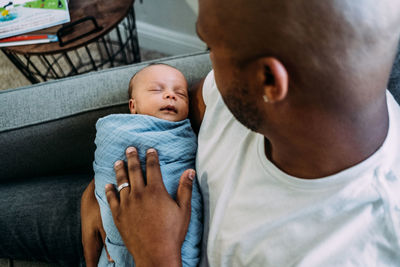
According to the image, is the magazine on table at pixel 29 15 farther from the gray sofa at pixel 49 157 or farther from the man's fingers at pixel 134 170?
the man's fingers at pixel 134 170

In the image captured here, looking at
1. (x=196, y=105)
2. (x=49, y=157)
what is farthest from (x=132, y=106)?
(x=49, y=157)

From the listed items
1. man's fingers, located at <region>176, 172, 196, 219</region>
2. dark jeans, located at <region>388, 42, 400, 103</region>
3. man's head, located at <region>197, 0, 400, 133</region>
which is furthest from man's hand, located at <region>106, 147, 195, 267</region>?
dark jeans, located at <region>388, 42, 400, 103</region>

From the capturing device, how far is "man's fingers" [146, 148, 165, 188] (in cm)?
68

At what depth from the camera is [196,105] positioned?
34.8 inches

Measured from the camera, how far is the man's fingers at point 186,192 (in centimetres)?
65

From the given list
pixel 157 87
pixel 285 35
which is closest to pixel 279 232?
pixel 285 35

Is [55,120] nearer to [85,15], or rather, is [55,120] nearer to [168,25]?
[85,15]

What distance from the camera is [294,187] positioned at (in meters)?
0.51

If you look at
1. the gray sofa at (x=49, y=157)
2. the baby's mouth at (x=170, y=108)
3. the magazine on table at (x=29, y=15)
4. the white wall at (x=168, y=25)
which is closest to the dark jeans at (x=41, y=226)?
the gray sofa at (x=49, y=157)

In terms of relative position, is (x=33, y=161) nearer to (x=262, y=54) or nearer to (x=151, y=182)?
(x=151, y=182)

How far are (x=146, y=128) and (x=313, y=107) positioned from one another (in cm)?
51

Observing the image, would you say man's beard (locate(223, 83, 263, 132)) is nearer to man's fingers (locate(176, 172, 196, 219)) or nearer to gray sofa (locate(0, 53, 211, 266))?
man's fingers (locate(176, 172, 196, 219))

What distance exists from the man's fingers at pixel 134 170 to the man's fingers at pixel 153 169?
0.07 feet

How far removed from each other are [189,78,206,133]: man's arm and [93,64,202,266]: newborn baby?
2cm
